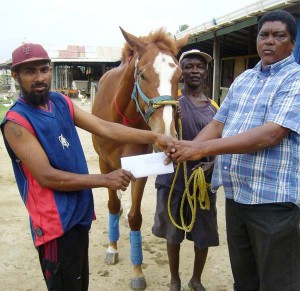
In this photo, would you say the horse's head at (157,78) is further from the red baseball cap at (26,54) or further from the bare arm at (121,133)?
the red baseball cap at (26,54)

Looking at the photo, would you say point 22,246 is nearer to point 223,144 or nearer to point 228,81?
point 223,144

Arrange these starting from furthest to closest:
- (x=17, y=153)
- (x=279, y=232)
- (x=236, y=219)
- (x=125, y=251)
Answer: (x=125, y=251)
(x=236, y=219)
(x=279, y=232)
(x=17, y=153)

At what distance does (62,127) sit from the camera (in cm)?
194

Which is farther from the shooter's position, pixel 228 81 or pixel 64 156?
pixel 228 81

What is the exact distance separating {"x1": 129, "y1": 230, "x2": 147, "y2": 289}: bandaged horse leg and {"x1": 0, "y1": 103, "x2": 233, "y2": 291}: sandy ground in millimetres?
80

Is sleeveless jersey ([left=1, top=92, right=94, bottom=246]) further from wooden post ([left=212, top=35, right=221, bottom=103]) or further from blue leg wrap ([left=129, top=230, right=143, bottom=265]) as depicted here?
wooden post ([left=212, top=35, right=221, bottom=103])

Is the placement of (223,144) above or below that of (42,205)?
Result: above

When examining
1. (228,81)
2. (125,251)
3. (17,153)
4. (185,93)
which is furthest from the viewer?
(228,81)

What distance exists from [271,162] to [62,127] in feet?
3.86

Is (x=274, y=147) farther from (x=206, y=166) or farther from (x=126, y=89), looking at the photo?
(x=126, y=89)

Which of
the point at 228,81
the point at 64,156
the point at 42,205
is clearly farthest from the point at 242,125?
the point at 228,81

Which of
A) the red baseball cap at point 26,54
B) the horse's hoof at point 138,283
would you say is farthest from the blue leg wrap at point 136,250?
the red baseball cap at point 26,54

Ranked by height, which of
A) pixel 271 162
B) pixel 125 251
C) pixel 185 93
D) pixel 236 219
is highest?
pixel 185 93

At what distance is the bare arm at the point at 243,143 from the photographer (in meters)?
1.82
